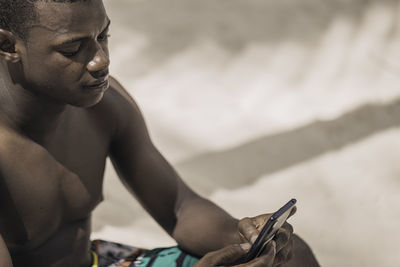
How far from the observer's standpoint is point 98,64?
1511 mm

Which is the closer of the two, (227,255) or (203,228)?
(227,255)

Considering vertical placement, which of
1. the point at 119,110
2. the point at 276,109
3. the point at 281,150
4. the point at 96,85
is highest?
the point at 96,85

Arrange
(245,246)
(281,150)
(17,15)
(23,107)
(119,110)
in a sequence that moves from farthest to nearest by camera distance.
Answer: (281,150) → (119,110) → (245,246) → (23,107) → (17,15)

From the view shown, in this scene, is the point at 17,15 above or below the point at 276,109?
above

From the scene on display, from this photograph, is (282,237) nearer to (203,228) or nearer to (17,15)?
(203,228)

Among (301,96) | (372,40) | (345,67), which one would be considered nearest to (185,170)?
(301,96)

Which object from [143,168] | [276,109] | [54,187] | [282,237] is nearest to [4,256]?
[54,187]

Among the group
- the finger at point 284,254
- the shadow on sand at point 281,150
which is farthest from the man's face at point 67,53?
the shadow on sand at point 281,150

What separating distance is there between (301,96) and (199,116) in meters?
0.50

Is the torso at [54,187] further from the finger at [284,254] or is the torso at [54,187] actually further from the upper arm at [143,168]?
the finger at [284,254]

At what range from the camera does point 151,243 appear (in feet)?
9.15

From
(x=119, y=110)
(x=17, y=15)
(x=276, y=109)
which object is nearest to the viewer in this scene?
(x=17, y=15)

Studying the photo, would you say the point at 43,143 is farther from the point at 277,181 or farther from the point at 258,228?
the point at 277,181

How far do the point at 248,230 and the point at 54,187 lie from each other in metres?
0.41
